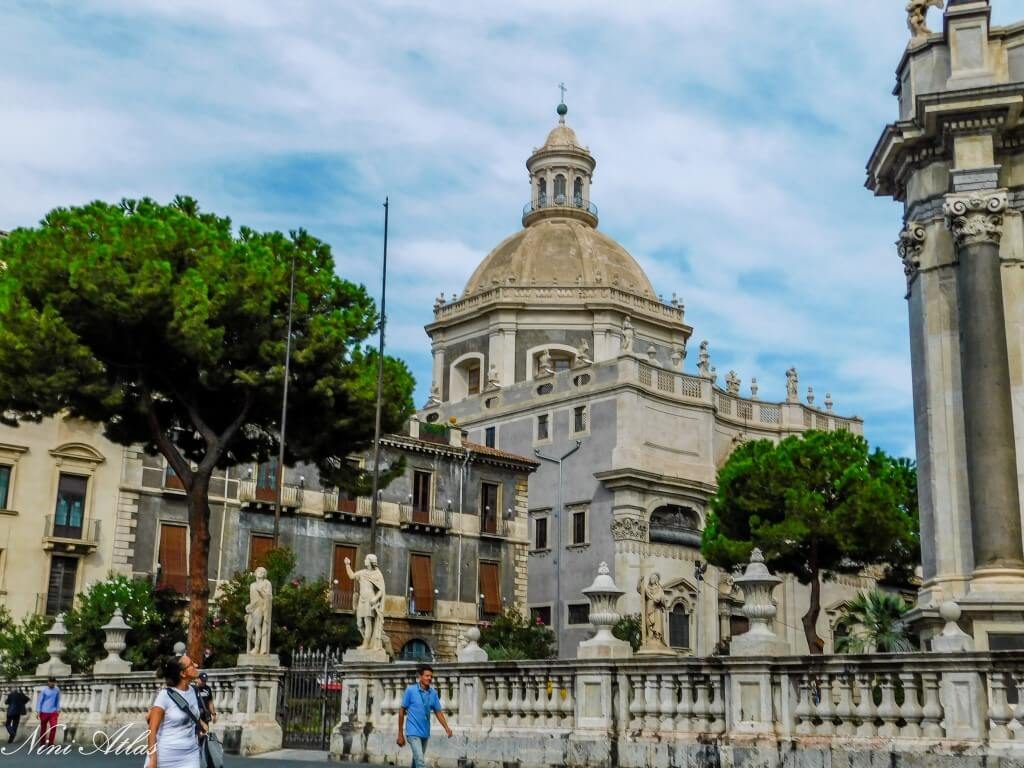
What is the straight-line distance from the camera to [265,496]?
46125 millimetres

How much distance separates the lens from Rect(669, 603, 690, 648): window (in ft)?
173

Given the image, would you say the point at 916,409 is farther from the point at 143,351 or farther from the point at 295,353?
the point at 143,351

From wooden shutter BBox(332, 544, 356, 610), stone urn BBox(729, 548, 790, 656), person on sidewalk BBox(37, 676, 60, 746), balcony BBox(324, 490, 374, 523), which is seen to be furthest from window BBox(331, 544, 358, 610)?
stone urn BBox(729, 548, 790, 656)

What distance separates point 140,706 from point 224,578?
2003 centimetres

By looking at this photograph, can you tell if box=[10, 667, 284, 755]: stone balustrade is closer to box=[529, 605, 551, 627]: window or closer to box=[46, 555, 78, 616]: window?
box=[46, 555, 78, 616]: window

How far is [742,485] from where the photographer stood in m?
45.7

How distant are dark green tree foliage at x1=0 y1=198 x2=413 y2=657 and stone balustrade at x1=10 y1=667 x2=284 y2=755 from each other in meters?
2.02

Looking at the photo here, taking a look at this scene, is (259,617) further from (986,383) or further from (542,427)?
(542,427)

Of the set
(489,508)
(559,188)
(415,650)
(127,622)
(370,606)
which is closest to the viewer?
(370,606)

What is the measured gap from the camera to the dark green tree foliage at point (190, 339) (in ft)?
90.5

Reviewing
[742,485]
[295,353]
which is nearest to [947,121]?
[295,353]

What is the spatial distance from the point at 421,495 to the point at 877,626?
27534 millimetres

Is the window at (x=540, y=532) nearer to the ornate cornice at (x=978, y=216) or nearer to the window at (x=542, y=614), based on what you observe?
the window at (x=542, y=614)

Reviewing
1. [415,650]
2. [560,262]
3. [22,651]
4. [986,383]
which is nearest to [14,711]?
[22,651]
